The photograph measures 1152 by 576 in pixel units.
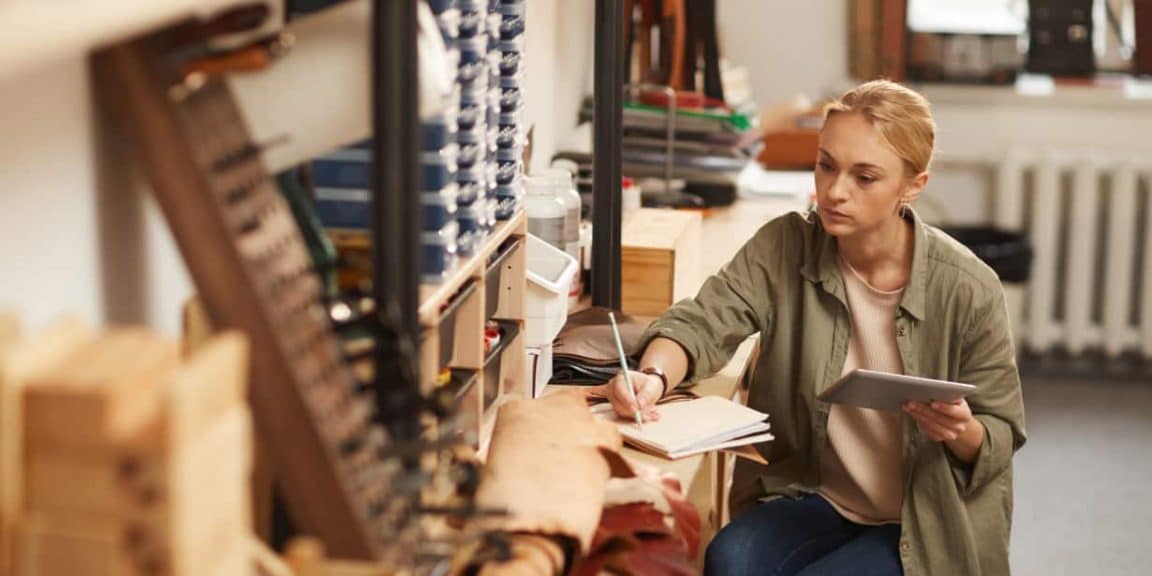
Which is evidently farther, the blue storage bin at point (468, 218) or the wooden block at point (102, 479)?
the blue storage bin at point (468, 218)

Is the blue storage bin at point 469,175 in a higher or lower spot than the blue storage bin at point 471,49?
lower

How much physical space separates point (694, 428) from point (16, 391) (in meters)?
1.44

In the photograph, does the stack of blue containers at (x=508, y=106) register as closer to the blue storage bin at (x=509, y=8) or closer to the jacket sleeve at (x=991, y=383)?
the blue storage bin at (x=509, y=8)

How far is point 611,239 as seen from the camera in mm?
3051

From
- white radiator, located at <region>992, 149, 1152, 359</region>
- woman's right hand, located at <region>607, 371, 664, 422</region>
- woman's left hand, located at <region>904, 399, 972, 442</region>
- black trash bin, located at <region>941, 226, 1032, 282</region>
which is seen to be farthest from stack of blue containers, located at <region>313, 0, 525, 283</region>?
white radiator, located at <region>992, 149, 1152, 359</region>

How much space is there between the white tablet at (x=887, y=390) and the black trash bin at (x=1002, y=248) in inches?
111

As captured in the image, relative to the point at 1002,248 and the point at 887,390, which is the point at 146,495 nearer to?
the point at 887,390

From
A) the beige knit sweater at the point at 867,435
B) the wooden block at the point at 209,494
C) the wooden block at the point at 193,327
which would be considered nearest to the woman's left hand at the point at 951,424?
the beige knit sweater at the point at 867,435

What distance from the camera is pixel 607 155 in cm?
310

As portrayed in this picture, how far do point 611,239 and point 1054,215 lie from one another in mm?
2761

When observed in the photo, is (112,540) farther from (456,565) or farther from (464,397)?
(464,397)

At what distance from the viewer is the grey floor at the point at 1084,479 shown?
153 inches

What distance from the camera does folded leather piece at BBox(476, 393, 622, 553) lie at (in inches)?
67.9

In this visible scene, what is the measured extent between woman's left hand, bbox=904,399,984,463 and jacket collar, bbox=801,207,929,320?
185 millimetres
